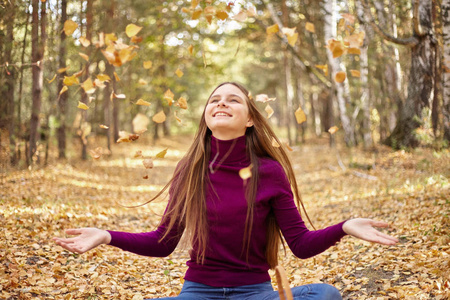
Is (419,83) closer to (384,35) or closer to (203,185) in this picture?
(384,35)

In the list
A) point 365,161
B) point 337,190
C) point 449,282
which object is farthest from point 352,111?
point 449,282

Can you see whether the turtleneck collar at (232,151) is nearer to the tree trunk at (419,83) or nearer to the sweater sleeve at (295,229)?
the sweater sleeve at (295,229)

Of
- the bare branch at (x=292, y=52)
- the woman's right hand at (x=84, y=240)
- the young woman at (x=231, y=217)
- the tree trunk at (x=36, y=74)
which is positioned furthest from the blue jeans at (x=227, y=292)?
the bare branch at (x=292, y=52)

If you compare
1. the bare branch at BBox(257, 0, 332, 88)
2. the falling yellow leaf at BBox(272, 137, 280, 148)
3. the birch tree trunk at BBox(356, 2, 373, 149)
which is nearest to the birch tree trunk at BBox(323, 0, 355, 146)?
the bare branch at BBox(257, 0, 332, 88)

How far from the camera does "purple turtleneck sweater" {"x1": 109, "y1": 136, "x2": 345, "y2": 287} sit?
265 cm

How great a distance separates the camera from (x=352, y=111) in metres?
12.7

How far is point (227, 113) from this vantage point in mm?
2898

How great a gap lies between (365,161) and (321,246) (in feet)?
32.7

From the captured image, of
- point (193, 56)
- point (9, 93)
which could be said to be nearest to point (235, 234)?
point (9, 93)

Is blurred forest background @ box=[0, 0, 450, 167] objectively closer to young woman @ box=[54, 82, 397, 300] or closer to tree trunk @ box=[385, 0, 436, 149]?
tree trunk @ box=[385, 0, 436, 149]

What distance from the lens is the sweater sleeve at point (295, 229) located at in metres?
2.46

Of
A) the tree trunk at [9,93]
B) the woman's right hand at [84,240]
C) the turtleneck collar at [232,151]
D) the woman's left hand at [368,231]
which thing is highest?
the tree trunk at [9,93]

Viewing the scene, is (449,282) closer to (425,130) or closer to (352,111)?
(425,130)

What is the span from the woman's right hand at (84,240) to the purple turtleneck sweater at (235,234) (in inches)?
4.0
